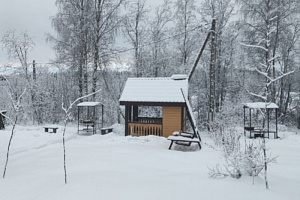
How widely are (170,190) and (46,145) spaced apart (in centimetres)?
681

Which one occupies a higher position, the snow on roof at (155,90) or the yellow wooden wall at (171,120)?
the snow on roof at (155,90)

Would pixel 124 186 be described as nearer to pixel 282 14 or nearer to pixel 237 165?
pixel 237 165

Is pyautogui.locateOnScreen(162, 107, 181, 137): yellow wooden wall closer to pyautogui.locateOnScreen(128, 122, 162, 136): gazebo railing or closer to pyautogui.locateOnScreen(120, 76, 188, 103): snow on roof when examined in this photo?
pyautogui.locateOnScreen(128, 122, 162, 136): gazebo railing

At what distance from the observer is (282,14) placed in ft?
47.6

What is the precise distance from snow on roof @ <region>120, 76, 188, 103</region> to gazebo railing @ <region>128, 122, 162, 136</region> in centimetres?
120

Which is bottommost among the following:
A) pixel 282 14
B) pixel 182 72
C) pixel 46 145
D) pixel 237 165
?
pixel 46 145

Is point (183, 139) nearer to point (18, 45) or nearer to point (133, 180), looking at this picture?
point (133, 180)

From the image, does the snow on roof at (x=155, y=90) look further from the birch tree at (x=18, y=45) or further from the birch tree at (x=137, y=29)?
the birch tree at (x=18, y=45)

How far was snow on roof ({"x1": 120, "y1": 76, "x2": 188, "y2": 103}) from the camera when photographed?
34.9 feet

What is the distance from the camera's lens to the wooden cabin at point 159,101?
10538 millimetres

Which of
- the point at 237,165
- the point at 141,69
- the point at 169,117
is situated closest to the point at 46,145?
the point at 169,117

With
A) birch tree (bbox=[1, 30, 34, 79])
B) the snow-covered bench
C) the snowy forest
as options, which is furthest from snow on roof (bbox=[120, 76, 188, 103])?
birch tree (bbox=[1, 30, 34, 79])

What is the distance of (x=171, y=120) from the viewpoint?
1068cm

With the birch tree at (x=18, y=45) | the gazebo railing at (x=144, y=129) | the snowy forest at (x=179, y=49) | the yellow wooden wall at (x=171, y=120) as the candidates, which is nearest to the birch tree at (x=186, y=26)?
the snowy forest at (x=179, y=49)
